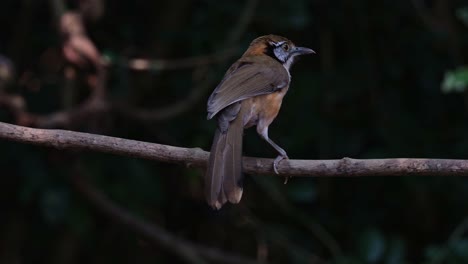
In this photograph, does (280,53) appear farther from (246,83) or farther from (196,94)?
(196,94)

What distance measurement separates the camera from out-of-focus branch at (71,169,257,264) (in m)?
5.79

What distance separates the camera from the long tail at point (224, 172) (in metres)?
3.63

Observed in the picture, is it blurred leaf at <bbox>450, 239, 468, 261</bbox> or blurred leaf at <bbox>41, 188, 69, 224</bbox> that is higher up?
blurred leaf at <bbox>41, 188, 69, 224</bbox>

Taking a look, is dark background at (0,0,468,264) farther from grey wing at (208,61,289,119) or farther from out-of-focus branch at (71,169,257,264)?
grey wing at (208,61,289,119)

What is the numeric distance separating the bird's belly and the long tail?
372 millimetres

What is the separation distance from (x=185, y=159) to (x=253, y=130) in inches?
102

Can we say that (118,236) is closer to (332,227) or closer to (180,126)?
(180,126)

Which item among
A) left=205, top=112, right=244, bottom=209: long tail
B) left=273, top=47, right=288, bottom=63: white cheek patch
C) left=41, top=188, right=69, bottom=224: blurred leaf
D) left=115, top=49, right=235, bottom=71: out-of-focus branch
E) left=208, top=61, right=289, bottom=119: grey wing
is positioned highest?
left=115, top=49, right=235, bottom=71: out-of-focus branch

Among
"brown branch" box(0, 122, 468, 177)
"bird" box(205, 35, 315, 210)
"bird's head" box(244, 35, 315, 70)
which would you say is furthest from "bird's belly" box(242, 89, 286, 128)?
"brown branch" box(0, 122, 468, 177)

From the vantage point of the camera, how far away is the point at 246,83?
4.32m

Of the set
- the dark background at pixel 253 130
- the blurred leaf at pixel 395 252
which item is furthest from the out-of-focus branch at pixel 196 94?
the blurred leaf at pixel 395 252

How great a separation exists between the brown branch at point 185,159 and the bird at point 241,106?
0.69ft

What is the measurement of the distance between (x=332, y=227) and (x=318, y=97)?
95cm

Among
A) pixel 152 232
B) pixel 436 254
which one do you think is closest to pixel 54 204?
pixel 152 232
